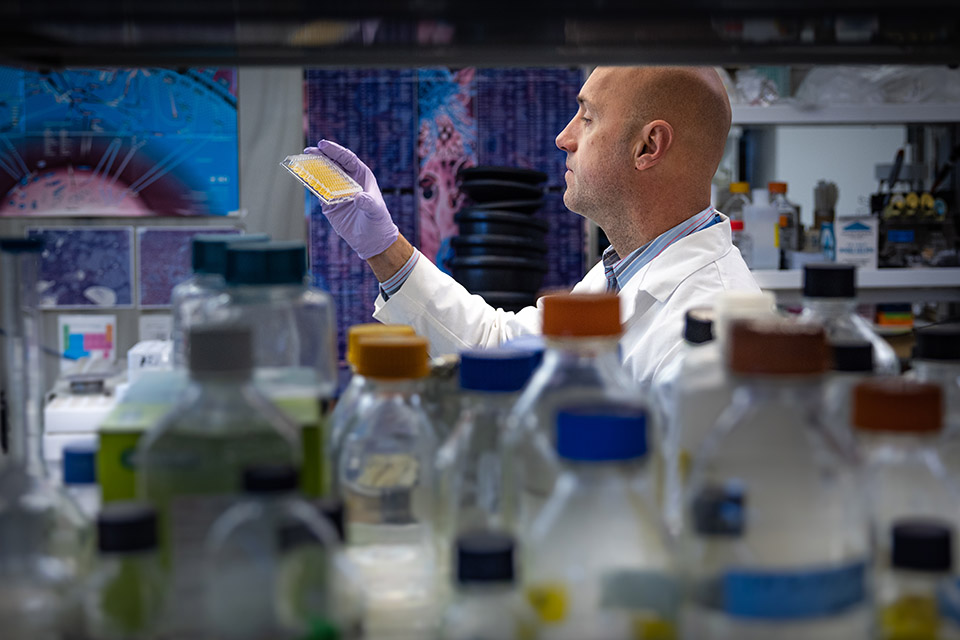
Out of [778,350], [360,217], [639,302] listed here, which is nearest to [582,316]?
[778,350]

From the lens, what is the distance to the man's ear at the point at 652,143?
8.06ft

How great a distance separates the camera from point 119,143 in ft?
12.5

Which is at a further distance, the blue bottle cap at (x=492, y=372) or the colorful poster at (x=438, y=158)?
the colorful poster at (x=438, y=158)

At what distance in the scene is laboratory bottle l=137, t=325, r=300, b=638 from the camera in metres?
0.67

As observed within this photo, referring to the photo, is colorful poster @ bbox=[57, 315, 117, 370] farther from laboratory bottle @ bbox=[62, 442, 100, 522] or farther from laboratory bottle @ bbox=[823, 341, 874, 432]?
laboratory bottle @ bbox=[823, 341, 874, 432]

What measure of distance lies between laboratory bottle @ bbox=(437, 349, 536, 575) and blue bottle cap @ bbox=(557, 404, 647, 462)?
7.2 inches

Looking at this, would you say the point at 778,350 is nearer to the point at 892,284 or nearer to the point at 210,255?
the point at 210,255

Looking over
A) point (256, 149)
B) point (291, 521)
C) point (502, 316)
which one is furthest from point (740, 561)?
point (256, 149)

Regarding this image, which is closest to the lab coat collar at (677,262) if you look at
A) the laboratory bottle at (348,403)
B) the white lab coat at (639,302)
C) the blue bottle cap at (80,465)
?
the white lab coat at (639,302)

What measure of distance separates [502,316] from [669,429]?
1.80 metres

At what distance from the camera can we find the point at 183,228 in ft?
12.7

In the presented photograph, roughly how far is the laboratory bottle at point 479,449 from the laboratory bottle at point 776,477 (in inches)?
7.4

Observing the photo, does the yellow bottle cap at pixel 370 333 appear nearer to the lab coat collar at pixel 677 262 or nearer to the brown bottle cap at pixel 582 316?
the brown bottle cap at pixel 582 316

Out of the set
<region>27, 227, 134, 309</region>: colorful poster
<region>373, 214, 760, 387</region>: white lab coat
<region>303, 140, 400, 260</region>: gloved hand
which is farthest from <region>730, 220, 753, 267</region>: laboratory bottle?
<region>27, 227, 134, 309</region>: colorful poster
